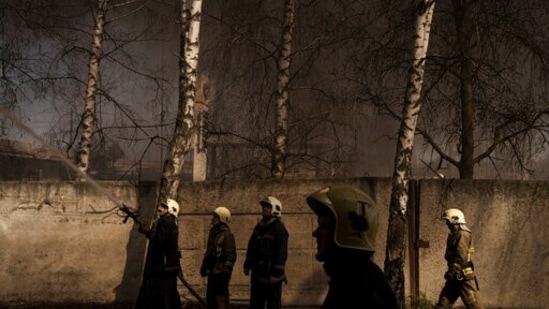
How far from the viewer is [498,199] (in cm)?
997

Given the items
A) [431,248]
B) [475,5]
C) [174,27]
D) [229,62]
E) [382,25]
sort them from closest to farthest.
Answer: [431,248] → [475,5] → [382,25] → [229,62] → [174,27]

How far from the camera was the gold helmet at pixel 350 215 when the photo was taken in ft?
9.16

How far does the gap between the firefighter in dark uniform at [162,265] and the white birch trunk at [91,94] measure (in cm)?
416

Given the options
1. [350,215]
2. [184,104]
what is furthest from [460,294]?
[350,215]

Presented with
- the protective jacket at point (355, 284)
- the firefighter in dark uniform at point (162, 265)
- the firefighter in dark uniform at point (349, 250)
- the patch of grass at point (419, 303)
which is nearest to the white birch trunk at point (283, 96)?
the patch of grass at point (419, 303)

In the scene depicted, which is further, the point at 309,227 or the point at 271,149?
the point at 271,149

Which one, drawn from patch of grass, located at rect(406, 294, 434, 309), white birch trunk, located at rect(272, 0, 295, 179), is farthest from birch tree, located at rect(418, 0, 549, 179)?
patch of grass, located at rect(406, 294, 434, 309)

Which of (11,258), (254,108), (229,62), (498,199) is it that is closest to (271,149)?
(254,108)

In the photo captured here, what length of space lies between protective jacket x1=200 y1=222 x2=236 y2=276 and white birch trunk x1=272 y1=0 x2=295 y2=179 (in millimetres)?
3335

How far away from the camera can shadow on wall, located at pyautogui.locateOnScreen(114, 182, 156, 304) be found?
10.1 metres

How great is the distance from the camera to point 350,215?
2.83 m

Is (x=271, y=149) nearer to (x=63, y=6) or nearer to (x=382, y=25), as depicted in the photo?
(x=382, y=25)

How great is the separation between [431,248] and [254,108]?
4.76 meters

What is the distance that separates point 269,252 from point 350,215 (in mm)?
5123
